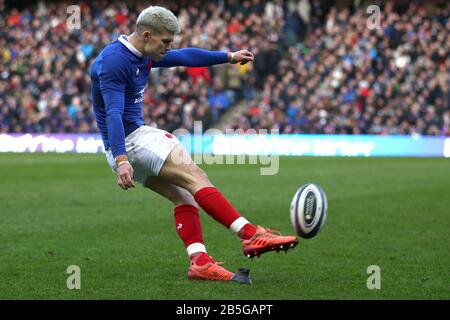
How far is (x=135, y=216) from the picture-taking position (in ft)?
38.0

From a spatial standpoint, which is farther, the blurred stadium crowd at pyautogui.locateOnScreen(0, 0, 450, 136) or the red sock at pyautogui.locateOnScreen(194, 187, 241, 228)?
the blurred stadium crowd at pyautogui.locateOnScreen(0, 0, 450, 136)

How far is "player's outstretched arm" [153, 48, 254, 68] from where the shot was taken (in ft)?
23.7

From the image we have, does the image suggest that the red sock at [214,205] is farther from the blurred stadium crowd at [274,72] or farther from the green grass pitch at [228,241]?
the blurred stadium crowd at [274,72]

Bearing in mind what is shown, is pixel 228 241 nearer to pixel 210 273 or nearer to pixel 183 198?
pixel 183 198

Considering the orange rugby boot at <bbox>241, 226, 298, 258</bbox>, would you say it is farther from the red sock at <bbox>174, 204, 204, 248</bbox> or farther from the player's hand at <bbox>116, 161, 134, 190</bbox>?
the player's hand at <bbox>116, 161, 134, 190</bbox>

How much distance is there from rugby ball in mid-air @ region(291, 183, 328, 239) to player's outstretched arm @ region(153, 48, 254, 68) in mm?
1380

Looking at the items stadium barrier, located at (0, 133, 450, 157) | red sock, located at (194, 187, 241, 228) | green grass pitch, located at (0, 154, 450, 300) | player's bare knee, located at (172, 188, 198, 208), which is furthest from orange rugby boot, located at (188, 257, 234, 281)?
stadium barrier, located at (0, 133, 450, 157)

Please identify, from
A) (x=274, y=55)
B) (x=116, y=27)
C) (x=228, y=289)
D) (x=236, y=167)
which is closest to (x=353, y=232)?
(x=228, y=289)

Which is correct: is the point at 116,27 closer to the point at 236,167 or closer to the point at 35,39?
the point at 35,39

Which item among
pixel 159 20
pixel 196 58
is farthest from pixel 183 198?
pixel 159 20

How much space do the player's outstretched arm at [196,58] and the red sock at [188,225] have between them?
117cm

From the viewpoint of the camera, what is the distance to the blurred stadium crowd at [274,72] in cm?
2711

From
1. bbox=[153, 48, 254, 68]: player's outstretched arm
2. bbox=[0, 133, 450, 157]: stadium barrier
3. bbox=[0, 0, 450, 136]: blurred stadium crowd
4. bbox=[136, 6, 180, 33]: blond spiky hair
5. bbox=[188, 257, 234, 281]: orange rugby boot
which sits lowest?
bbox=[188, 257, 234, 281]: orange rugby boot

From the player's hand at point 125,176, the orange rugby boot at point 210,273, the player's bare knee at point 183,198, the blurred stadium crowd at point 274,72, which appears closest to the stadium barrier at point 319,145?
the blurred stadium crowd at point 274,72
